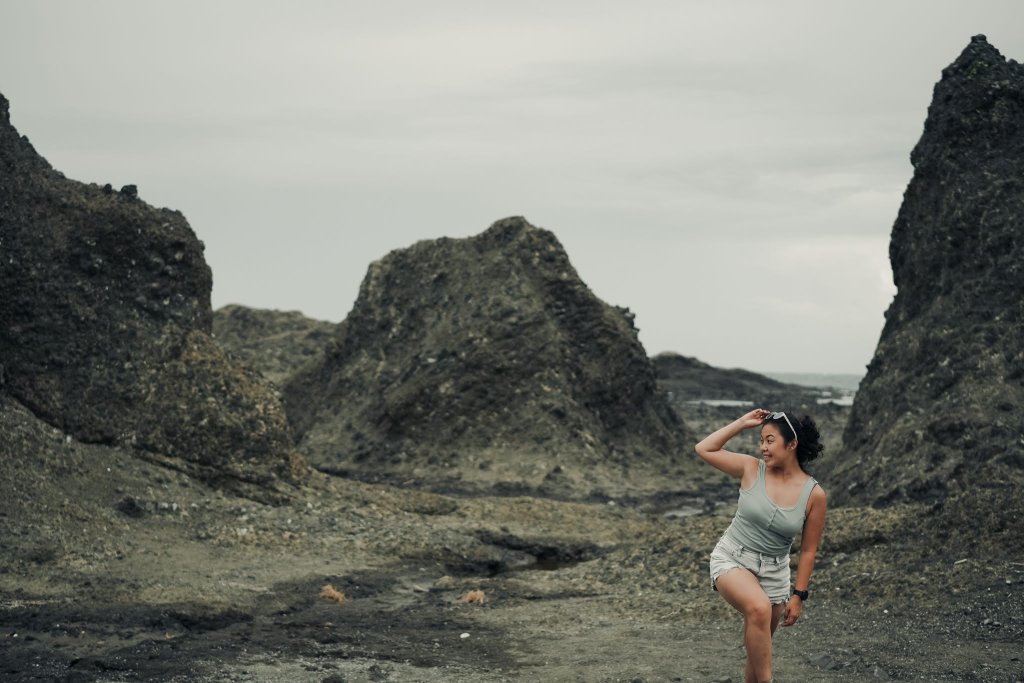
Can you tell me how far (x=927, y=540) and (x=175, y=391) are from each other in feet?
43.9

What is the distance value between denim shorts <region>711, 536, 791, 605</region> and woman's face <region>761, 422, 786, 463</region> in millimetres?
673

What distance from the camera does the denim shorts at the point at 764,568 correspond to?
8.31 m

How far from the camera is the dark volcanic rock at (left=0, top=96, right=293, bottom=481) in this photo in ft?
70.0

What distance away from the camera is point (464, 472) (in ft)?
111

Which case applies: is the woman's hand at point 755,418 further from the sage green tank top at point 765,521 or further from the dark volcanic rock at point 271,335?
the dark volcanic rock at point 271,335

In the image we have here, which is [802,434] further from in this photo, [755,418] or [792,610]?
[792,610]

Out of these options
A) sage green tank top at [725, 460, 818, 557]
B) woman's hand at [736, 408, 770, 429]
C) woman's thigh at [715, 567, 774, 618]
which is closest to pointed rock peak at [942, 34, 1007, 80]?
woman's hand at [736, 408, 770, 429]

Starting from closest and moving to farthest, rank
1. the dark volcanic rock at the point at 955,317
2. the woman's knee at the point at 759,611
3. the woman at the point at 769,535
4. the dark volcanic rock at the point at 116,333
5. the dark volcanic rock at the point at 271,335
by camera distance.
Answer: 1. the woman's knee at the point at 759,611
2. the woman at the point at 769,535
3. the dark volcanic rock at the point at 116,333
4. the dark volcanic rock at the point at 955,317
5. the dark volcanic rock at the point at 271,335

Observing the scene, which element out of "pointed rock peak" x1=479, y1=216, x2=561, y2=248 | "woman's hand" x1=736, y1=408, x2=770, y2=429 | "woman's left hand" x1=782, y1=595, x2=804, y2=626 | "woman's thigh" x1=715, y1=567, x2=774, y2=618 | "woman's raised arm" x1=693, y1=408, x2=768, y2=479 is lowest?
"woman's left hand" x1=782, y1=595, x2=804, y2=626

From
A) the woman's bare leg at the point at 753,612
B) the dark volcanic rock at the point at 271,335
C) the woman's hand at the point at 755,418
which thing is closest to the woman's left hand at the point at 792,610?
the woman's bare leg at the point at 753,612

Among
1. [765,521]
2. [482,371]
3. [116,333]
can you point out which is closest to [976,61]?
[482,371]

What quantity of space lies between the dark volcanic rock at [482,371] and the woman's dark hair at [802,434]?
26164mm

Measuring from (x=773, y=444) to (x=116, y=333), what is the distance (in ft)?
55.3

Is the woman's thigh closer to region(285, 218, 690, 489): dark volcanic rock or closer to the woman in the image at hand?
the woman
